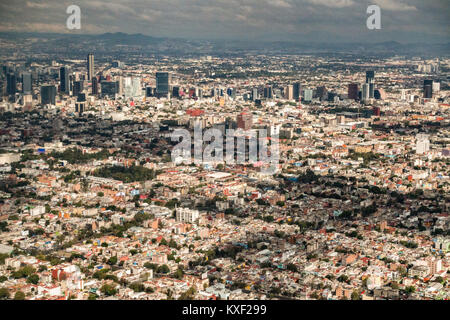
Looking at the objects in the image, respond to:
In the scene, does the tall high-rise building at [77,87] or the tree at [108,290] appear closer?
the tree at [108,290]

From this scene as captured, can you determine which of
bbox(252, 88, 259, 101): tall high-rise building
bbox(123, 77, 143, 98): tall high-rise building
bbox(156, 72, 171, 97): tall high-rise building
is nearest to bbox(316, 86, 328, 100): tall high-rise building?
bbox(252, 88, 259, 101): tall high-rise building

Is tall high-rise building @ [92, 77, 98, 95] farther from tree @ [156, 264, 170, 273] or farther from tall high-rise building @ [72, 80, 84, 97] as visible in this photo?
tree @ [156, 264, 170, 273]

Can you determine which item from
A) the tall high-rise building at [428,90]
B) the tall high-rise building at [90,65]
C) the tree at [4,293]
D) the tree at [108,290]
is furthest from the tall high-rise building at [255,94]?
the tree at [4,293]

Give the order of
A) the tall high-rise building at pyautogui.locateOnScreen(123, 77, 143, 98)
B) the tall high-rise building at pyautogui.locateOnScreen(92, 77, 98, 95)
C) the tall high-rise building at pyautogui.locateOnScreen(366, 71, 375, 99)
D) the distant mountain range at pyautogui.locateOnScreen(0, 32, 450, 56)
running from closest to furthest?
the distant mountain range at pyautogui.locateOnScreen(0, 32, 450, 56), the tall high-rise building at pyautogui.locateOnScreen(366, 71, 375, 99), the tall high-rise building at pyautogui.locateOnScreen(123, 77, 143, 98), the tall high-rise building at pyautogui.locateOnScreen(92, 77, 98, 95)

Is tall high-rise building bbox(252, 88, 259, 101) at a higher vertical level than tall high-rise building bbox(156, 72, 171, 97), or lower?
lower

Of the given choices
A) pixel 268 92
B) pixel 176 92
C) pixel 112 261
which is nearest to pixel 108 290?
pixel 112 261

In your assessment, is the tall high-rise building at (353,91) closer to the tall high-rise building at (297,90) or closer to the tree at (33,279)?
the tall high-rise building at (297,90)
